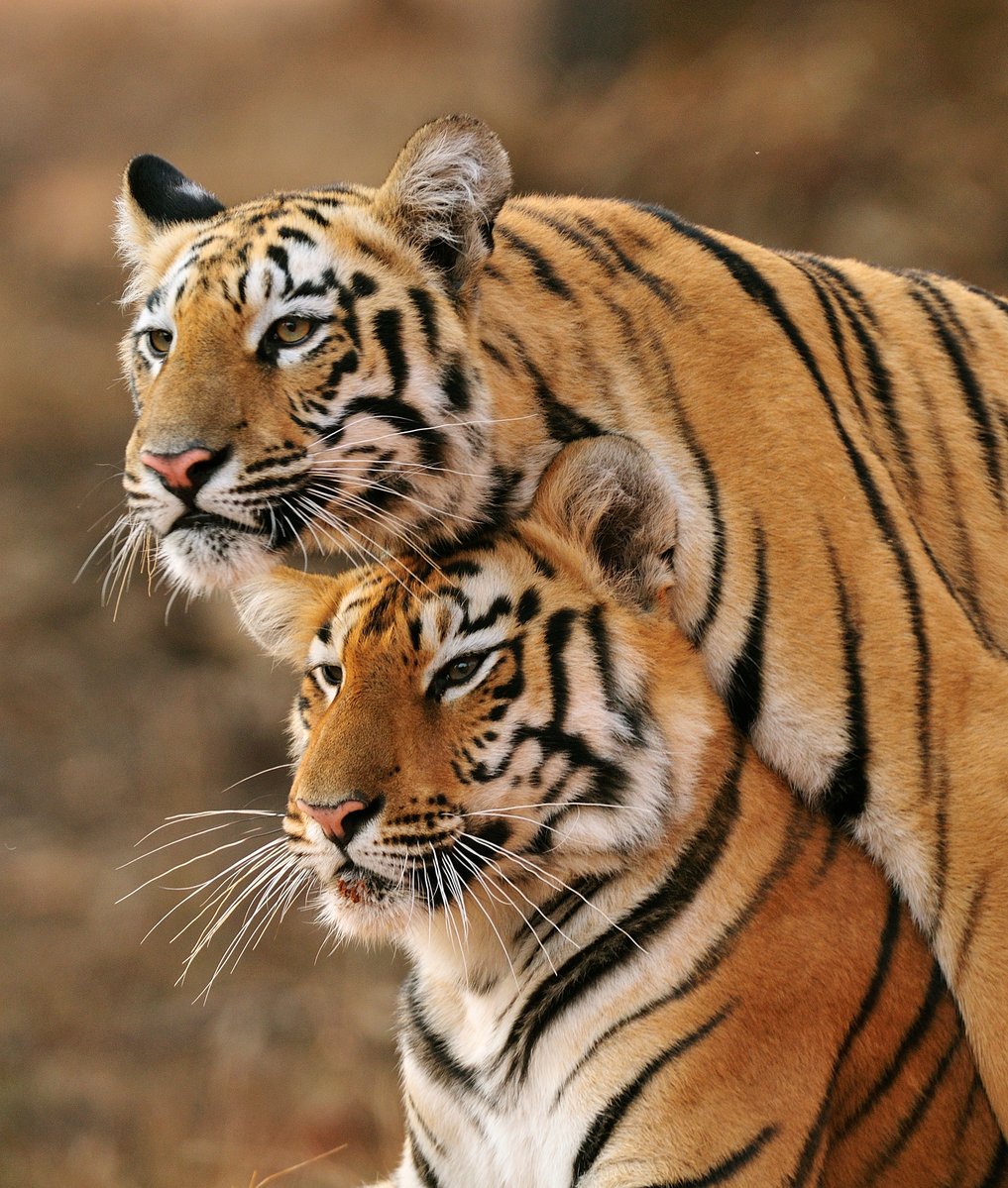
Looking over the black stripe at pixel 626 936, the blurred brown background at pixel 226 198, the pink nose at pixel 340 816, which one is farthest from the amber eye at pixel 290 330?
the blurred brown background at pixel 226 198

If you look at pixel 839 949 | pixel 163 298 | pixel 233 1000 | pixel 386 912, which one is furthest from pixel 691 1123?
pixel 233 1000

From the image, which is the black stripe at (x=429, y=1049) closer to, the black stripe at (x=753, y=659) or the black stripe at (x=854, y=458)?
the black stripe at (x=753, y=659)

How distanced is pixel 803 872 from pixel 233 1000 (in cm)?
428

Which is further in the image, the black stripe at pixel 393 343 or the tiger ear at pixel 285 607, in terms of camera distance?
the tiger ear at pixel 285 607

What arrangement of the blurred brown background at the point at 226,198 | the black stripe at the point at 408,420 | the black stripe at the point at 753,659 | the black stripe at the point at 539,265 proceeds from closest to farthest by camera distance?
the black stripe at the point at 408,420
the black stripe at the point at 753,659
the black stripe at the point at 539,265
the blurred brown background at the point at 226,198

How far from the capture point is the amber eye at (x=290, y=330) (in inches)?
76.1

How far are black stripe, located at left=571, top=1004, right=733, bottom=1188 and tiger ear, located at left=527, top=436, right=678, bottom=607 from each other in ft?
1.83

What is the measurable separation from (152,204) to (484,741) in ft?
3.29

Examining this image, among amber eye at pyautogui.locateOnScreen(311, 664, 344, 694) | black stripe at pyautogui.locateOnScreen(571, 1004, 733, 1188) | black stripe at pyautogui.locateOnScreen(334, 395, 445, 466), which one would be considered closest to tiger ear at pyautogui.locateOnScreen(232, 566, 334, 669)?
amber eye at pyautogui.locateOnScreen(311, 664, 344, 694)

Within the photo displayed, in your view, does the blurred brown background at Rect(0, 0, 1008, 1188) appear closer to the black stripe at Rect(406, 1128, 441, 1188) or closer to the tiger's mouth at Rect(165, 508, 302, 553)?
the black stripe at Rect(406, 1128, 441, 1188)

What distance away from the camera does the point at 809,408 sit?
2158 millimetres

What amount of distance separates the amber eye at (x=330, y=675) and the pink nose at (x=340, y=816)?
28cm

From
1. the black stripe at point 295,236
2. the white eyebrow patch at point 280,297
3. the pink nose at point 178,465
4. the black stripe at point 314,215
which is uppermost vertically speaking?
the black stripe at point 314,215

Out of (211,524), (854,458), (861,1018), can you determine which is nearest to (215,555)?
(211,524)
